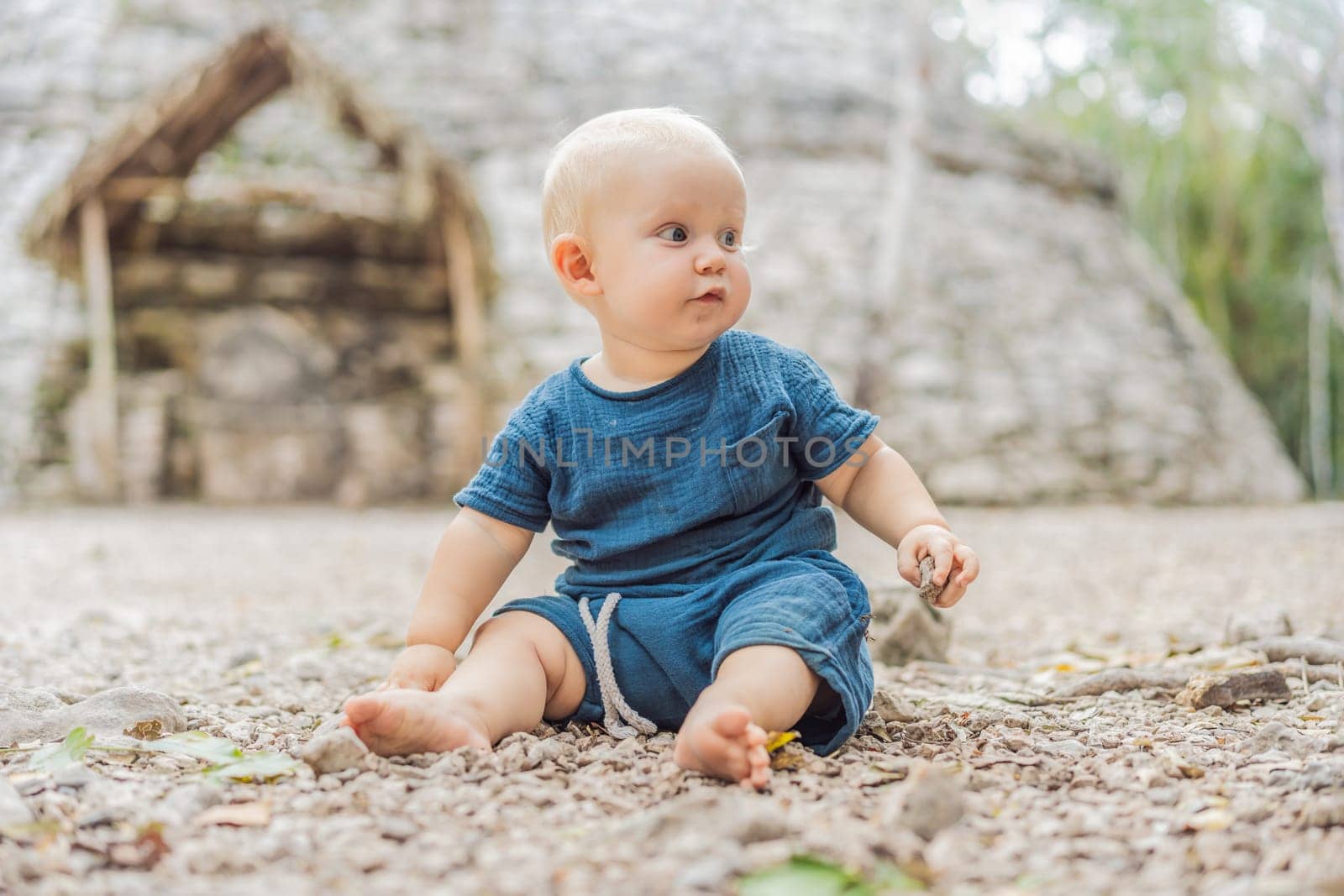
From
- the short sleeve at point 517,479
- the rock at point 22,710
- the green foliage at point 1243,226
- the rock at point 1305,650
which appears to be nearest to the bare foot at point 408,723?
the short sleeve at point 517,479

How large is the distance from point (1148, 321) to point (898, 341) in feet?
7.35

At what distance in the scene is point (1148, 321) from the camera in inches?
319

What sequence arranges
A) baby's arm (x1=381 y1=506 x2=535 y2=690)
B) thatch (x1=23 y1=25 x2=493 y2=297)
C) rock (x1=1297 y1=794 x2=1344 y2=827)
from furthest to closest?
thatch (x1=23 y1=25 x2=493 y2=297), baby's arm (x1=381 y1=506 x2=535 y2=690), rock (x1=1297 y1=794 x2=1344 y2=827)

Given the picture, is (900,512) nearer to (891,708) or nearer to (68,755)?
(891,708)

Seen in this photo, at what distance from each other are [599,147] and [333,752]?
857 mm

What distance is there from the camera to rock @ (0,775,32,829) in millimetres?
1070

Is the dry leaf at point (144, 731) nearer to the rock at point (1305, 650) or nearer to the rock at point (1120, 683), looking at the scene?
the rock at point (1120, 683)

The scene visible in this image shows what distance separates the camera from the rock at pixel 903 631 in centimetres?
228

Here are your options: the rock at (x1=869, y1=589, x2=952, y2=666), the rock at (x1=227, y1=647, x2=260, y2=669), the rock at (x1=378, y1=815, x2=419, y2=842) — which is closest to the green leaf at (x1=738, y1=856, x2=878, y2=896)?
the rock at (x1=378, y1=815, x2=419, y2=842)

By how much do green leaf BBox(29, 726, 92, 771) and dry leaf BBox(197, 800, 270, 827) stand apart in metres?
0.27

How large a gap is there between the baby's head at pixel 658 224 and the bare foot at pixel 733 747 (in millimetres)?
555

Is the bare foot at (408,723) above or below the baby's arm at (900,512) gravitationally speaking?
below

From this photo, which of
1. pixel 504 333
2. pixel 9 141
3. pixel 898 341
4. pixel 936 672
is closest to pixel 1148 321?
pixel 898 341

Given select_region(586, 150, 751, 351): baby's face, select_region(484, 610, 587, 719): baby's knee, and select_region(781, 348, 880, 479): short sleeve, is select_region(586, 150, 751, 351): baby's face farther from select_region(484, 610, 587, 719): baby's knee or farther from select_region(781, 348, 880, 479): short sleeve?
select_region(484, 610, 587, 719): baby's knee
